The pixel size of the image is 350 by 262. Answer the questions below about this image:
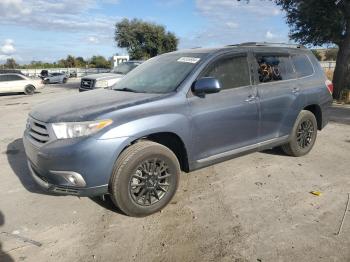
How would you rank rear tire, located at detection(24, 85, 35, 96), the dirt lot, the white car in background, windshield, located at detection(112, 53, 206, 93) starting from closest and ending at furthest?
the dirt lot, windshield, located at detection(112, 53, 206, 93), the white car in background, rear tire, located at detection(24, 85, 35, 96)

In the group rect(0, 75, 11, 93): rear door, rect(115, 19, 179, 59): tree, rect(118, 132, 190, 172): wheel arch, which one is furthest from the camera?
rect(115, 19, 179, 59): tree

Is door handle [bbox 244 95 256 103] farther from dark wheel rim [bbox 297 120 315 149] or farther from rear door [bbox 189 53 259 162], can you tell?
dark wheel rim [bbox 297 120 315 149]

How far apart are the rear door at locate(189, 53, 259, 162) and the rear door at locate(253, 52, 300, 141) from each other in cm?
19

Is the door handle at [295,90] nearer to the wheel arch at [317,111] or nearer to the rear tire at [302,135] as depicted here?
the rear tire at [302,135]

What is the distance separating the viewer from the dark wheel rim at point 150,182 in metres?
4.10

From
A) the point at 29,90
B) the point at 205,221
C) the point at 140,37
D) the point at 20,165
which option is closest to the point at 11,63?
the point at 140,37

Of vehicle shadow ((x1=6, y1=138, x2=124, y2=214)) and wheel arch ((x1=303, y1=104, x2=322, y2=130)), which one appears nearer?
vehicle shadow ((x1=6, y1=138, x2=124, y2=214))

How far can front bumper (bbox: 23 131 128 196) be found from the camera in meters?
3.72

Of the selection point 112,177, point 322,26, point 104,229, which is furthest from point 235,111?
point 322,26

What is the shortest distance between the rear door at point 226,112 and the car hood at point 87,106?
1.96 feet

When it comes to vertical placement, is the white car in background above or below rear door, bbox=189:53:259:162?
below

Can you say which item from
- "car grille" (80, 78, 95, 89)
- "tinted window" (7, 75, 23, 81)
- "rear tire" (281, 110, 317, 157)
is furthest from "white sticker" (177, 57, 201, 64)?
"tinted window" (7, 75, 23, 81)

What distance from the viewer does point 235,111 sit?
16.0ft

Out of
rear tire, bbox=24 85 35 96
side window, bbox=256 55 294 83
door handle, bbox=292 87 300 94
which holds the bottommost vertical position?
rear tire, bbox=24 85 35 96
